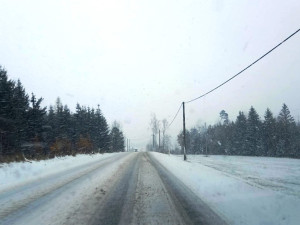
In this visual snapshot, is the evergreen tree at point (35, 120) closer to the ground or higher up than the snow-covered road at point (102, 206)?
higher up

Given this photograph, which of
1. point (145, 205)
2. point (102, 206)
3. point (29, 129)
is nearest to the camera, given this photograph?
point (102, 206)

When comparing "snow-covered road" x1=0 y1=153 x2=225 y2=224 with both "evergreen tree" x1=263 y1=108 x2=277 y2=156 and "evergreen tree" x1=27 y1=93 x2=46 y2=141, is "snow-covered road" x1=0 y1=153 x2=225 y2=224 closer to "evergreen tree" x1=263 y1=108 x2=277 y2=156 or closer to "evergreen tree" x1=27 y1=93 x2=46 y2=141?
"evergreen tree" x1=27 y1=93 x2=46 y2=141

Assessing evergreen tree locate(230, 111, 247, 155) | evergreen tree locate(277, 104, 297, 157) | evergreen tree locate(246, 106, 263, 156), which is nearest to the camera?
evergreen tree locate(277, 104, 297, 157)

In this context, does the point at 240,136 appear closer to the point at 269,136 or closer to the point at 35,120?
the point at 269,136

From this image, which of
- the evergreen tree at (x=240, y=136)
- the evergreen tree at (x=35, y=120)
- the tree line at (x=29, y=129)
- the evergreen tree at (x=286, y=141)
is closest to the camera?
the tree line at (x=29, y=129)

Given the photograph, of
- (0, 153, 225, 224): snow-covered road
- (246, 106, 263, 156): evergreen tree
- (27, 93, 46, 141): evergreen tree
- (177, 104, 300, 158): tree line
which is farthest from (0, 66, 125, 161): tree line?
(246, 106, 263, 156): evergreen tree

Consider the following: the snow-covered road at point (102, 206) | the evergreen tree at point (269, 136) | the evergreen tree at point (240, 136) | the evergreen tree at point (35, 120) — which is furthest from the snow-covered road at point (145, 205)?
the evergreen tree at point (240, 136)

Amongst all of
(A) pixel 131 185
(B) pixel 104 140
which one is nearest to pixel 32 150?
(A) pixel 131 185

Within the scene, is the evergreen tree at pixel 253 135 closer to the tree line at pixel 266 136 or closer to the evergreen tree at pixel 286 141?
the tree line at pixel 266 136

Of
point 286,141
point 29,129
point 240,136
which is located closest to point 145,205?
point 29,129

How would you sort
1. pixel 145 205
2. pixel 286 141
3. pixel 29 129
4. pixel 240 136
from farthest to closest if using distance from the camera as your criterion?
1. pixel 240 136
2. pixel 286 141
3. pixel 29 129
4. pixel 145 205

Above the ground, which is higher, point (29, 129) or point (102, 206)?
point (29, 129)

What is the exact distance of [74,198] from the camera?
398 inches

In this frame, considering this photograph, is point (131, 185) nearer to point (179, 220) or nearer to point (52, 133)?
point (179, 220)
